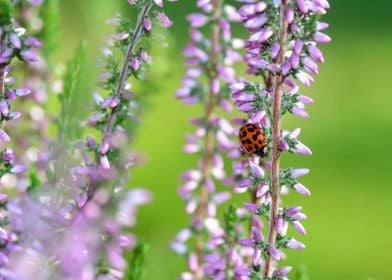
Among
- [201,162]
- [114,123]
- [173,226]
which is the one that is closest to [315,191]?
[173,226]

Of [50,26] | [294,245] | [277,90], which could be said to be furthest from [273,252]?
[50,26]

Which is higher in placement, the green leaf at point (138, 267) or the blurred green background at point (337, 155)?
the blurred green background at point (337, 155)

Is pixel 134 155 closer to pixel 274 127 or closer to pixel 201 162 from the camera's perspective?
pixel 274 127

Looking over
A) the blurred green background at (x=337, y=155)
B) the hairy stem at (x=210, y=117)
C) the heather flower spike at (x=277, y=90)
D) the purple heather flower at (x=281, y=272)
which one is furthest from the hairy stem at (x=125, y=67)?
the blurred green background at (x=337, y=155)

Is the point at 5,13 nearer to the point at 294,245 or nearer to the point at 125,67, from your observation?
the point at 125,67

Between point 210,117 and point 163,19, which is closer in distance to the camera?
point 163,19

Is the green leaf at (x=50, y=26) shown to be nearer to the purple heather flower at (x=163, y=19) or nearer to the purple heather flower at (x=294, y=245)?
the purple heather flower at (x=163, y=19)

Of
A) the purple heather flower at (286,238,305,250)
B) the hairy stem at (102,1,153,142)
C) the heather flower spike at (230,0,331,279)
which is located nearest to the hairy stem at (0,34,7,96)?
the hairy stem at (102,1,153,142)
